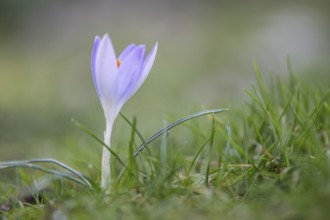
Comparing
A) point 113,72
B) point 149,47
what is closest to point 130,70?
point 113,72

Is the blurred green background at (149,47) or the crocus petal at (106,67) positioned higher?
the crocus petal at (106,67)

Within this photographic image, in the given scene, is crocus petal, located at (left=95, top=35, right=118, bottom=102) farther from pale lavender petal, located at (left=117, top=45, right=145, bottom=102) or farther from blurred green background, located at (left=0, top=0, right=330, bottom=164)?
blurred green background, located at (left=0, top=0, right=330, bottom=164)

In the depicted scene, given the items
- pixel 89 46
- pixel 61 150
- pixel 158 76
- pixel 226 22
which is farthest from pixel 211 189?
pixel 226 22

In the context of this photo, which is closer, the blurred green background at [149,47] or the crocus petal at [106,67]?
the crocus petal at [106,67]

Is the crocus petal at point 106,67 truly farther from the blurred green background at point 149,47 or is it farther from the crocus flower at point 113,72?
the blurred green background at point 149,47

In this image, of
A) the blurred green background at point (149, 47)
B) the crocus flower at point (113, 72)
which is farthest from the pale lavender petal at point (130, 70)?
the blurred green background at point (149, 47)

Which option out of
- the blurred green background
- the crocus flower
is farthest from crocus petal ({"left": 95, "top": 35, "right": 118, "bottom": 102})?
the blurred green background

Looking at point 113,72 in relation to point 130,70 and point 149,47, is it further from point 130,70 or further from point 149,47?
point 149,47

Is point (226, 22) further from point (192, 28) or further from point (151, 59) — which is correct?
point (151, 59)
